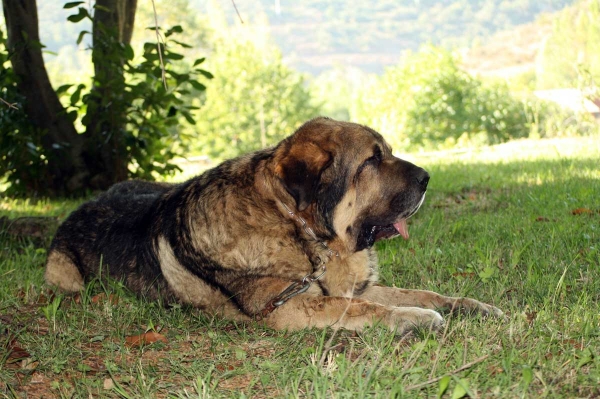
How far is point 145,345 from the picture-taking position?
347cm

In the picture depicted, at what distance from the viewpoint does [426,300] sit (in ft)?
13.0

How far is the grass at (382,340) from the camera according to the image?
269 centimetres

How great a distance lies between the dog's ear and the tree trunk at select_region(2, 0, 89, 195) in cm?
550

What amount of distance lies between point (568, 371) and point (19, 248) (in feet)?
16.5

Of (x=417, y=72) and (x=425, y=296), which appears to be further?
(x=417, y=72)

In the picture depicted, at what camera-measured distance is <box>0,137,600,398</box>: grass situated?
8.84 feet

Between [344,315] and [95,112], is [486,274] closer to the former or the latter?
[344,315]

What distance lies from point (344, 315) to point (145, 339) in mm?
1102

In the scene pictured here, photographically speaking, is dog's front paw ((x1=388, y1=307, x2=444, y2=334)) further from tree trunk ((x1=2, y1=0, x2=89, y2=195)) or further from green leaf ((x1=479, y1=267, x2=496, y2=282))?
tree trunk ((x1=2, y1=0, x2=89, y2=195))

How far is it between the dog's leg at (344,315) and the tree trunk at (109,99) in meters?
5.21

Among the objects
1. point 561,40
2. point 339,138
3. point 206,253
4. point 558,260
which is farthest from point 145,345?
point 561,40

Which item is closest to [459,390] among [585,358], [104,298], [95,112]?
[585,358]

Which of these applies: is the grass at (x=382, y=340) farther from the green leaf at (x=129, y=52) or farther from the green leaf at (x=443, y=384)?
the green leaf at (x=129, y=52)

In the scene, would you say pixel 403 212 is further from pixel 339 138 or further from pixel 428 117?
pixel 428 117
